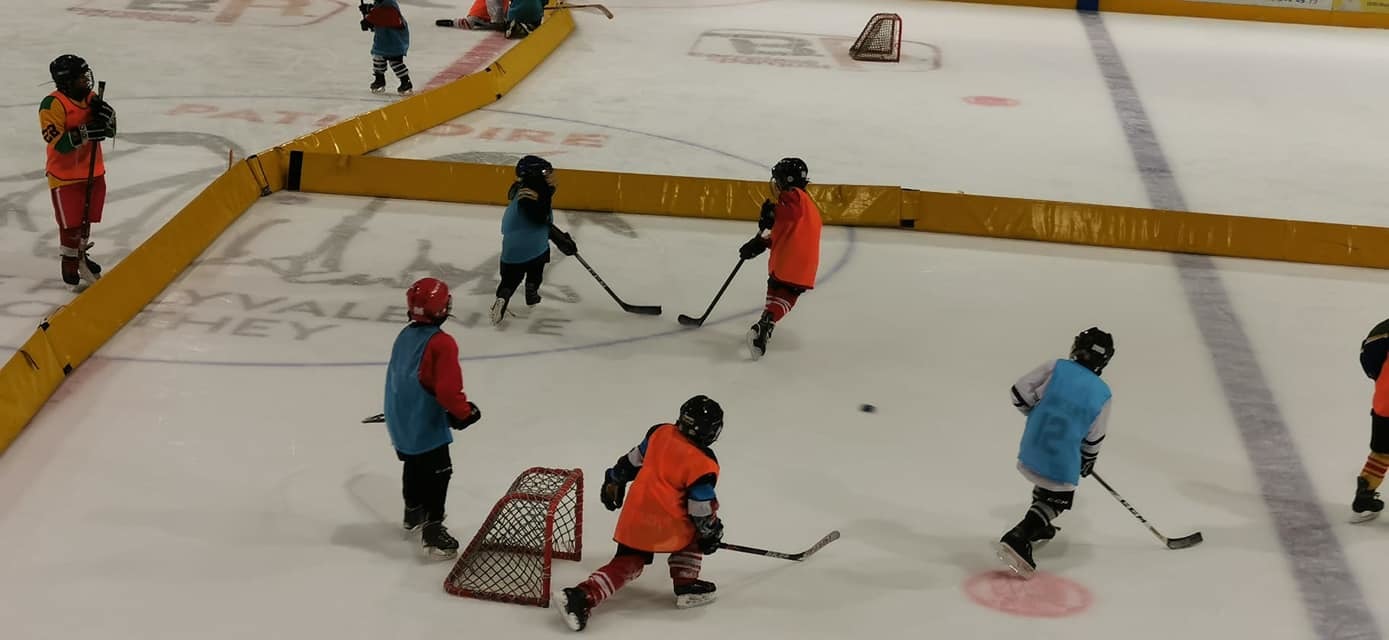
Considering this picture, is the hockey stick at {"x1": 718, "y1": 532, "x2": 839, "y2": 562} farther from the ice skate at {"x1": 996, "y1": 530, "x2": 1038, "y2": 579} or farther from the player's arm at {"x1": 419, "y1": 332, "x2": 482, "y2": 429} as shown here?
the player's arm at {"x1": 419, "y1": 332, "x2": 482, "y2": 429}

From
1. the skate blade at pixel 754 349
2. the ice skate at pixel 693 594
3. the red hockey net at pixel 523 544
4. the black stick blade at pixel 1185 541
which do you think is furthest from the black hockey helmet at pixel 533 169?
the black stick blade at pixel 1185 541

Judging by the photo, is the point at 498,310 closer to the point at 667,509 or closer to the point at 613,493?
the point at 613,493

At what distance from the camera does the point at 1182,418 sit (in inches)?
244

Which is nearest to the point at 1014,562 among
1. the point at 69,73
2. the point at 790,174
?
the point at 790,174

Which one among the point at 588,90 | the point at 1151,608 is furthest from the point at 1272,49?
the point at 1151,608

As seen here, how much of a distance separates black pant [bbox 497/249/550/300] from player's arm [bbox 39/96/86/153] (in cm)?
208

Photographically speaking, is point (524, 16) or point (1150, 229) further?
point (524, 16)

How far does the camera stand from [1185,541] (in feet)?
16.5

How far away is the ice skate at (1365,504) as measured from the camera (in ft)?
17.2

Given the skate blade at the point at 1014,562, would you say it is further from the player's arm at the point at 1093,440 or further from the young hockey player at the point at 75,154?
the young hockey player at the point at 75,154

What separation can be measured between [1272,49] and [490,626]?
1401 centimetres

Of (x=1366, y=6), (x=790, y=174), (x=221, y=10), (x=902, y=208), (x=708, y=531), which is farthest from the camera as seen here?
(x=1366, y=6)

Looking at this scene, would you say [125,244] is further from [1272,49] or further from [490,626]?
[1272,49]

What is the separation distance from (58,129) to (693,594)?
13.4 feet
